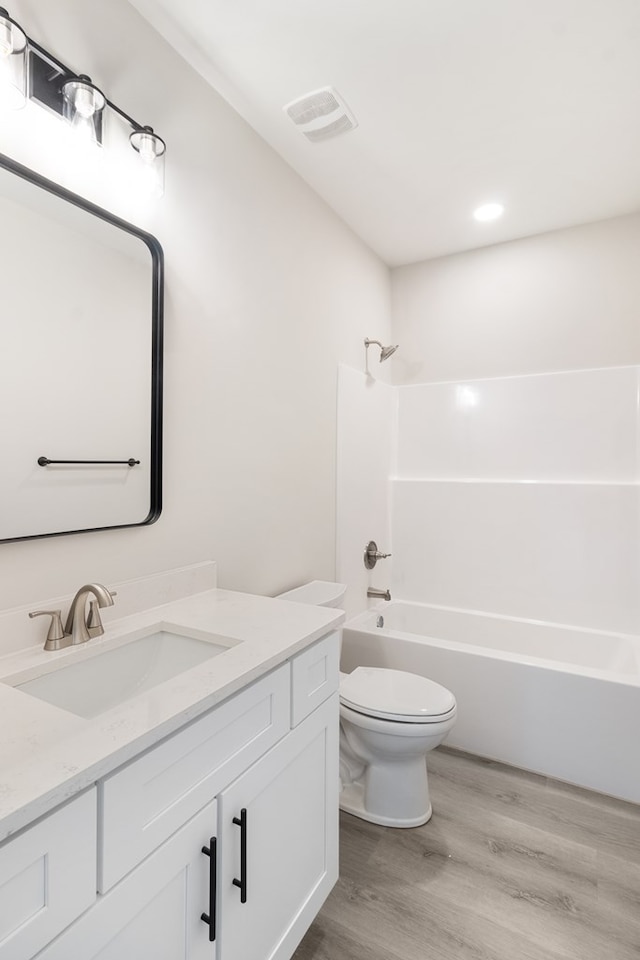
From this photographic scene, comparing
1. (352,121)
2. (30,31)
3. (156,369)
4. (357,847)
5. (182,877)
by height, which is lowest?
(357,847)

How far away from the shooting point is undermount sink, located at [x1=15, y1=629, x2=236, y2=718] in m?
1.04

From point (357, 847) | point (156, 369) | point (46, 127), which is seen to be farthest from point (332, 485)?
point (46, 127)

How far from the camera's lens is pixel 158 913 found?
30.6 inches

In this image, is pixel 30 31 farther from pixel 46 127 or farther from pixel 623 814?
pixel 623 814

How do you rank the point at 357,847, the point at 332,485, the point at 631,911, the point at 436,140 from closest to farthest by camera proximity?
1. the point at 631,911
2. the point at 357,847
3. the point at 436,140
4. the point at 332,485

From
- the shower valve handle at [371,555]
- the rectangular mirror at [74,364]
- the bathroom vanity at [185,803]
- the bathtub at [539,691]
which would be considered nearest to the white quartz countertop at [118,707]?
the bathroom vanity at [185,803]

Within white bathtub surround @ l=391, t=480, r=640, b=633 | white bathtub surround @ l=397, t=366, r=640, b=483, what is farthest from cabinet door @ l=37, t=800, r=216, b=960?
white bathtub surround @ l=397, t=366, r=640, b=483

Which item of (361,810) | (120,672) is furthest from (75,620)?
(361,810)

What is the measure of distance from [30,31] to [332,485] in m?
1.89

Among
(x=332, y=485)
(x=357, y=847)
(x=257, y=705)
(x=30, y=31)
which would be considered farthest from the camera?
(x=332, y=485)

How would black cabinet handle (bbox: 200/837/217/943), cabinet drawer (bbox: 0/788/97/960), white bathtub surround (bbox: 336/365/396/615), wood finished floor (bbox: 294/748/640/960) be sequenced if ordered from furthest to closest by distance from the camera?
white bathtub surround (bbox: 336/365/396/615) < wood finished floor (bbox: 294/748/640/960) < black cabinet handle (bbox: 200/837/217/943) < cabinet drawer (bbox: 0/788/97/960)

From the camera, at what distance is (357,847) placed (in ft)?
5.45

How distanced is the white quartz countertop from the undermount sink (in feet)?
0.09

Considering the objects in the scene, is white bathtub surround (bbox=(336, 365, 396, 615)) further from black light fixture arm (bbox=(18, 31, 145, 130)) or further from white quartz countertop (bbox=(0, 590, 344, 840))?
black light fixture arm (bbox=(18, 31, 145, 130))
